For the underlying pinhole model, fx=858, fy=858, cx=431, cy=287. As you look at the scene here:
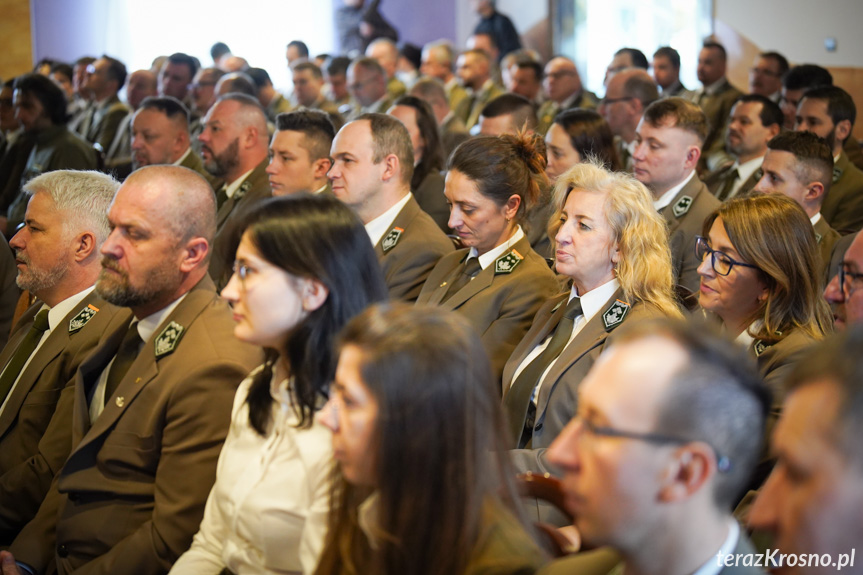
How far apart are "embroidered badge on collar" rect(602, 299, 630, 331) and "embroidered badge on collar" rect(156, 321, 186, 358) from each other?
1.14 m

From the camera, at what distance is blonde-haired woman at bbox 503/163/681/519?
7.75 feet

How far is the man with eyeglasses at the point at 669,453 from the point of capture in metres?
1.05

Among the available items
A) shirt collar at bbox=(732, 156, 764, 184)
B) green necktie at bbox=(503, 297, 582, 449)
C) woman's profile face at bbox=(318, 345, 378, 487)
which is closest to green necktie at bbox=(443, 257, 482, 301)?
green necktie at bbox=(503, 297, 582, 449)

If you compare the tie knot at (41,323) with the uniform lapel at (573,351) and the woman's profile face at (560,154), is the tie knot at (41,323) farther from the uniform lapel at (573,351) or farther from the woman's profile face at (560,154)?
the woman's profile face at (560,154)

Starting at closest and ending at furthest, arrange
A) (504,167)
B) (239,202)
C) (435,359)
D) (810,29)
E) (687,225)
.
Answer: (435,359) → (504,167) → (687,225) → (239,202) → (810,29)

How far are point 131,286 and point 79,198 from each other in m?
0.70

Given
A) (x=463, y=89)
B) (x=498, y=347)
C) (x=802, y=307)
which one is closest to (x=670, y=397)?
(x=802, y=307)

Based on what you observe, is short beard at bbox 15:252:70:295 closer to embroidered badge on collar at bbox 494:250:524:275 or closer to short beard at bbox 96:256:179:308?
short beard at bbox 96:256:179:308

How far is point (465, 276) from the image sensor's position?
10.4 feet

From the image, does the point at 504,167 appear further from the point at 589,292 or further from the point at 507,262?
the point at 589,292

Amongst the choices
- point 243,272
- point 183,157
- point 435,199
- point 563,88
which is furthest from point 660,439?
point 563,88

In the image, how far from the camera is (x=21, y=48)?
433 inches

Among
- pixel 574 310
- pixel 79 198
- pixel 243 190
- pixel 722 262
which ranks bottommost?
pixel 243 190

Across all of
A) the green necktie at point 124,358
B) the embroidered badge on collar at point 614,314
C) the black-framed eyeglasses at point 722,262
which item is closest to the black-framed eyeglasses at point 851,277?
the black-framed eyeglasses at point 722,262
